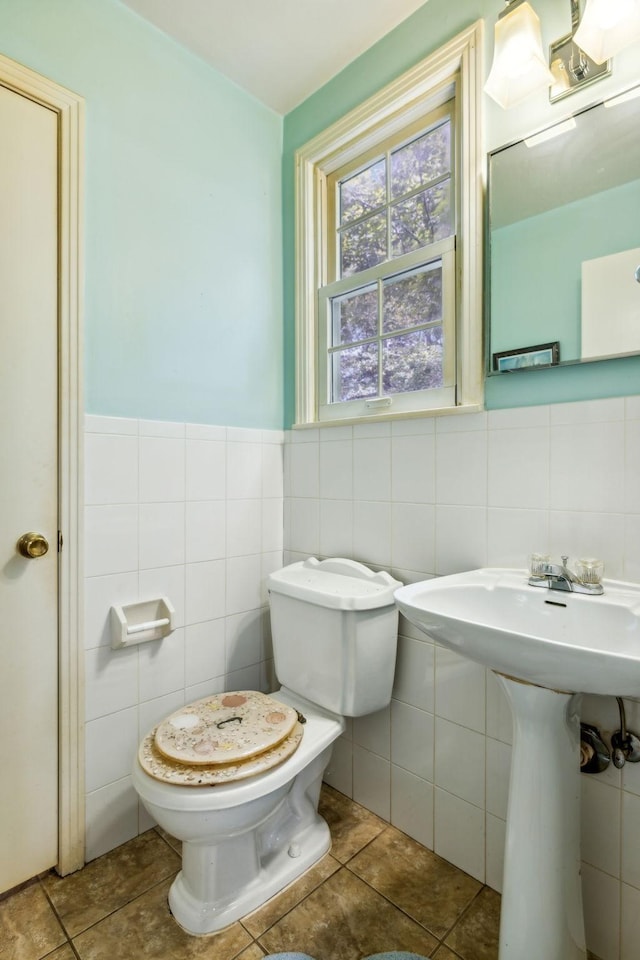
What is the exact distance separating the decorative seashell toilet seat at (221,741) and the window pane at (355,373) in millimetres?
1035

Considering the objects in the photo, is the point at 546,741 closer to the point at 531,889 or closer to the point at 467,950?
the point at 531,889

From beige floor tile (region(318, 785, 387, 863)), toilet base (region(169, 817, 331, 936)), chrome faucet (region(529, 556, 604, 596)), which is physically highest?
chrome faucet (region(529, 556, 604, 596))

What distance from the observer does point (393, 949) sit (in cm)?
104

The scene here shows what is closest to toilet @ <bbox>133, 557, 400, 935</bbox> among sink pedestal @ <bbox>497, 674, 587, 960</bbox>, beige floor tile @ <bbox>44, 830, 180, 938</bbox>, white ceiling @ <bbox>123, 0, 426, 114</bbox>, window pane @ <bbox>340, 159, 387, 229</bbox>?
beige floor tile @ <bbox>44, 830, 180, 938</bbox>

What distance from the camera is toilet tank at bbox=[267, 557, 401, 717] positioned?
1.28 metres

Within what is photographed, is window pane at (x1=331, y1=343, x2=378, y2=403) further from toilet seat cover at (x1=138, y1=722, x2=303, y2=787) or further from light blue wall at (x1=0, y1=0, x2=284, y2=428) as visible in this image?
toilet seat cover at (x1=138, y1=722, x2=303, y2=787)

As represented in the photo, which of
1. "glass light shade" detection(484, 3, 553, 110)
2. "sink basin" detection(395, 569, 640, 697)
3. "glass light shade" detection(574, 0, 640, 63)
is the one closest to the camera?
"sink basin" detection(395, 569, 640, 697)

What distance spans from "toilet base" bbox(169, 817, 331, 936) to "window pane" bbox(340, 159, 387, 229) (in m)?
1.99

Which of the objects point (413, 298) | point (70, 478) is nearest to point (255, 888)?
point (70, 478)

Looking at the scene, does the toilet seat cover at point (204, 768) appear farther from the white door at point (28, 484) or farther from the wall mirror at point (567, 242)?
the wall mirror at point (567, 242)

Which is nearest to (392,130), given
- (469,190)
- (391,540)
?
(469,190)

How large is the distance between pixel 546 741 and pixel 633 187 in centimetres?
117

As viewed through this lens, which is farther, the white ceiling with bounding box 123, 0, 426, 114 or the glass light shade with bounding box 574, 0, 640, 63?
the white ceiling with bounding box 123, 0, 426, 114

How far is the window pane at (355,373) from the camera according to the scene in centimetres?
161
